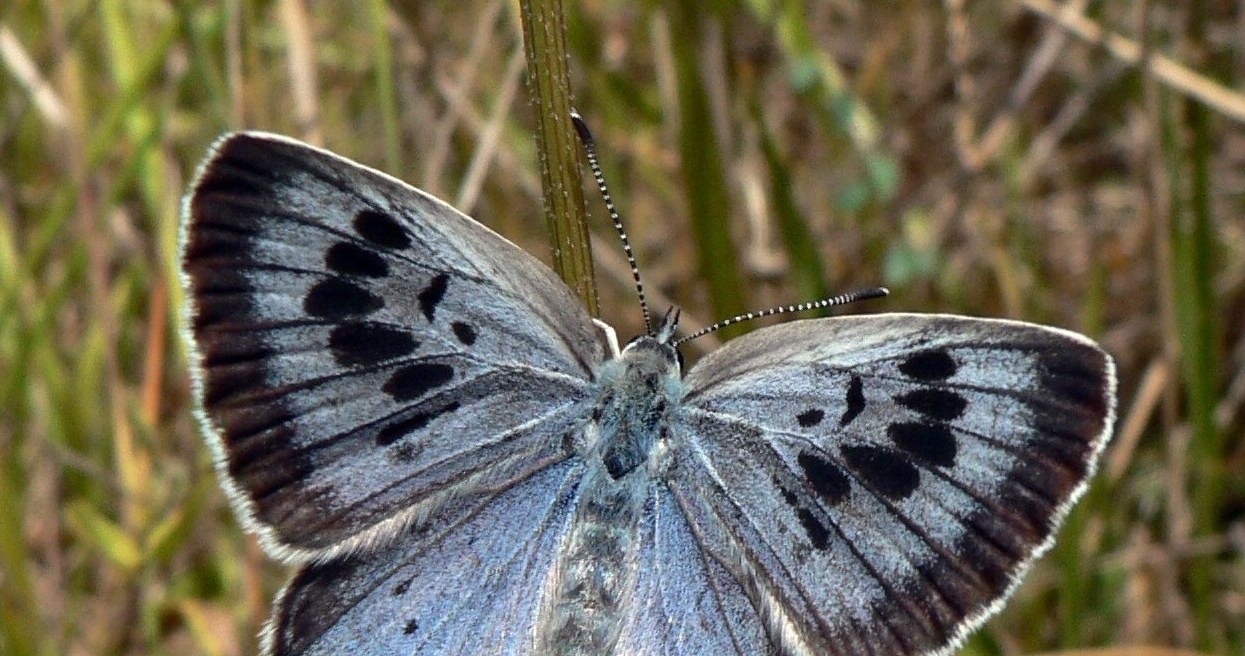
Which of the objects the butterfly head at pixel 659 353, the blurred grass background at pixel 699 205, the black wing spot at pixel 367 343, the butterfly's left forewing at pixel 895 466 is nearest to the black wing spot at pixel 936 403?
the butterfly's left forewing at pixel 895 466

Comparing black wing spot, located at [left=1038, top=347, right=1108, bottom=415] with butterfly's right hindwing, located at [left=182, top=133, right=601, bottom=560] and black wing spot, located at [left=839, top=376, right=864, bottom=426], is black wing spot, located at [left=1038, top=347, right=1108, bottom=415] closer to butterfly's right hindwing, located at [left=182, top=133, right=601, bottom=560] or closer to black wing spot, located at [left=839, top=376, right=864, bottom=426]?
black wing spot, located at [left=839, top=376, right=864, bottom=426]

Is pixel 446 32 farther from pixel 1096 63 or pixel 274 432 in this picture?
pixel 274 432

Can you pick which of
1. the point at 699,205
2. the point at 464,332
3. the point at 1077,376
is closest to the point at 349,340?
the point at 464,332

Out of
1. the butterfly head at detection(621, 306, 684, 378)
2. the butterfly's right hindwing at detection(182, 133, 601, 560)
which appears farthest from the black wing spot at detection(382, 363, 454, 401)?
the butterfly head at detection(621, 306, 684, 378)

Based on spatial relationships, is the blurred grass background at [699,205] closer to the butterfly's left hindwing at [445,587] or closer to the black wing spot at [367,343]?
the black wing spot at [367,343]

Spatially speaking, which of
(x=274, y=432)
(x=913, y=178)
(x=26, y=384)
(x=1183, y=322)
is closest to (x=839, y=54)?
(x=913, y=178)

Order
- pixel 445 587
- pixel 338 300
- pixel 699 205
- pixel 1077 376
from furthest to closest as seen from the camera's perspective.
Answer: pixel 699 205, pixel 445 587, pixel 338 300, pixel 1077 376

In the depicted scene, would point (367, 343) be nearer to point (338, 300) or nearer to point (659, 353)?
point (338, 300)
